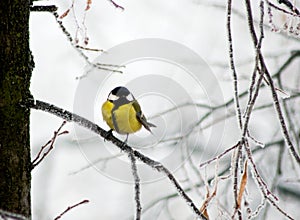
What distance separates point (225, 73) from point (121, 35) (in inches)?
105

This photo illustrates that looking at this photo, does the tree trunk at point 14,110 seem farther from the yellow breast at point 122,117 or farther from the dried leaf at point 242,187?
the yellow breast at point 122,117

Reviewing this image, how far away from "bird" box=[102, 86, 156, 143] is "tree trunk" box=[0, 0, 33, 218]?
0.55m

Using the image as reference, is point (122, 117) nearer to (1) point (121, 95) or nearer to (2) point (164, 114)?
(1) point (121, 95)

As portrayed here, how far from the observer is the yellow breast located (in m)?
1.71

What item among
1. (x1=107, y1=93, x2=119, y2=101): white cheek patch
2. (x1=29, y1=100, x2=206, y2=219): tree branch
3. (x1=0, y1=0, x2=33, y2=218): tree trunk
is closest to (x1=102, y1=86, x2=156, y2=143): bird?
(x1=107, y1=93, x2=119, y2=101): white cheek patch

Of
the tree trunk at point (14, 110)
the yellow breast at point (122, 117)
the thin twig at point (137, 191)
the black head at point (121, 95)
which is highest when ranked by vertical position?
the black head at point (121, 95)

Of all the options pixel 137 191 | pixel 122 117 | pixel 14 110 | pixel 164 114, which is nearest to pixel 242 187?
pixel 137 191

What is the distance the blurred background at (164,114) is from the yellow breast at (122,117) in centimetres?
63

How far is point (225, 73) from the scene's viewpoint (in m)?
4.23

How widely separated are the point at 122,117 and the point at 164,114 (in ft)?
4.92

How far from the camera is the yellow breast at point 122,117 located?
1711mm

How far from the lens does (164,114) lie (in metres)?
3.23

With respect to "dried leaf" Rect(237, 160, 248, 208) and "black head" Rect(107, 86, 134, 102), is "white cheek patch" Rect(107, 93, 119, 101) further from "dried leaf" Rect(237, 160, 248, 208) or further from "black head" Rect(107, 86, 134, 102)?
"dried leaf" Rect(237, 160, 248, 208)

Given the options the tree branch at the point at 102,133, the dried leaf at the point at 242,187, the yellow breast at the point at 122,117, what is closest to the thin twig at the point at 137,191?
the tree branch at the point at 102,133
